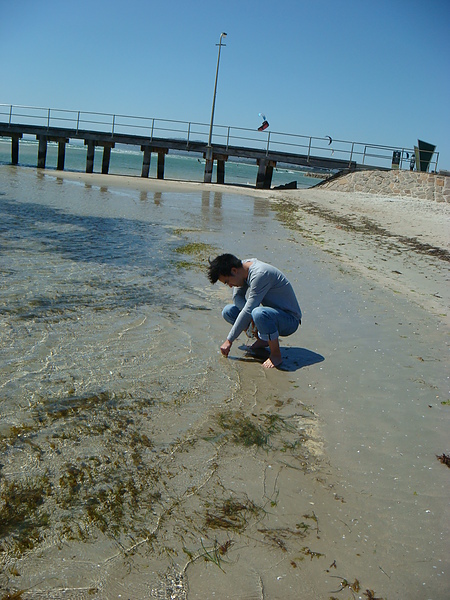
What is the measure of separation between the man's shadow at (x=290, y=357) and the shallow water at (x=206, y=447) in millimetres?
42

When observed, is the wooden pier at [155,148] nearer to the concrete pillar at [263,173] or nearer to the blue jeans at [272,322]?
the concrete pillar at [263,173]

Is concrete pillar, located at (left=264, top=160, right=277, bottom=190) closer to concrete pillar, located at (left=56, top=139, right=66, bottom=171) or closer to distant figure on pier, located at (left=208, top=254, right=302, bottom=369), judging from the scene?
concrete pillar, located at (left=56, top=139, right=66, bottom=171)

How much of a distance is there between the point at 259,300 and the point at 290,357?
83 centimetres

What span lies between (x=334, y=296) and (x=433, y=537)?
5.13 m

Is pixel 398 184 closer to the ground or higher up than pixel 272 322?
higher up

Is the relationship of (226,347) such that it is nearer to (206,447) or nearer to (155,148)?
(206,447)

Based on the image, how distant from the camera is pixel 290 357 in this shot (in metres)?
5.71

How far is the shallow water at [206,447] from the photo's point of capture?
9.12 feet

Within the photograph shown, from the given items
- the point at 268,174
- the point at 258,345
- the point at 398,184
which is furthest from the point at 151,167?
the point at 258,345

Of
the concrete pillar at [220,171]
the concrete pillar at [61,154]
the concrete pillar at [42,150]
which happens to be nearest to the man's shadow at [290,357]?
the concrete pillar at [220,171]

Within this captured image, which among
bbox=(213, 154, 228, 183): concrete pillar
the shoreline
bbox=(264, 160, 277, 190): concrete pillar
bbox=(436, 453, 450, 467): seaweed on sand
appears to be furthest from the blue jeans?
bbox=(213, 154, 228, 183): concrete pillar

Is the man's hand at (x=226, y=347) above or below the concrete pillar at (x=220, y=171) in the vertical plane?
below

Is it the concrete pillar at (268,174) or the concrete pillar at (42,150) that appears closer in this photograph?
the concrete pillar at (268,174)

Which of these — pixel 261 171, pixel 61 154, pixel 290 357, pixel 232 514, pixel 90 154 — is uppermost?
pixel 261 171
